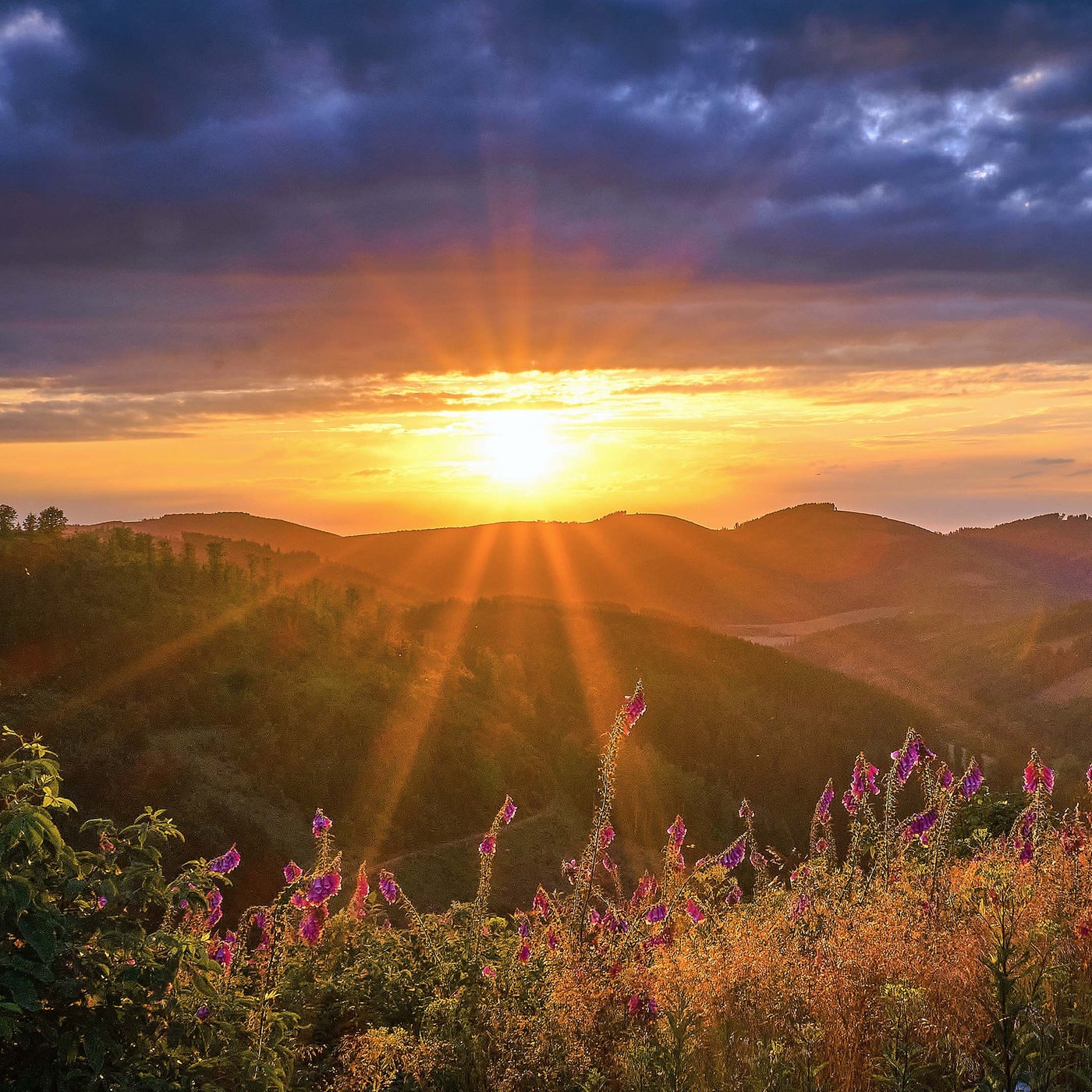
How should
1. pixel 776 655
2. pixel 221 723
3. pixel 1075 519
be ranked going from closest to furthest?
1. pixel 221 723
2. pixel 776 655
3. pixel 1075 519

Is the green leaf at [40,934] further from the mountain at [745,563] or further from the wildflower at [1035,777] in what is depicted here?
the mountain at [745,563]

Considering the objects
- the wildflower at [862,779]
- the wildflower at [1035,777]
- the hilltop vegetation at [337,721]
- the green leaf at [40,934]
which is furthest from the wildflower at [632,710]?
the hilltop vegetation at [337,721]

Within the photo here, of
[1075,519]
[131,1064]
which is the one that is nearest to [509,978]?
[131,1064]

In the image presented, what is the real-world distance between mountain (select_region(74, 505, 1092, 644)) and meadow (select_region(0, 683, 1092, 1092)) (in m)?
84.4

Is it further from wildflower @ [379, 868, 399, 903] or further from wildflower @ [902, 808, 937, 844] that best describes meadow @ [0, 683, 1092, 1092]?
wildflower @ [379, 868, 399, 903]

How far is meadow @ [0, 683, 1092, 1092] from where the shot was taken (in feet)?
11.0

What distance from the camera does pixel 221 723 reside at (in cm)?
2391

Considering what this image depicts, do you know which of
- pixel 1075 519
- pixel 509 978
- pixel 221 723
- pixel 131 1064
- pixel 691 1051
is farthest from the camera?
pixel 1075 519

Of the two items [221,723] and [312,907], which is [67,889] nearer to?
[312,907]

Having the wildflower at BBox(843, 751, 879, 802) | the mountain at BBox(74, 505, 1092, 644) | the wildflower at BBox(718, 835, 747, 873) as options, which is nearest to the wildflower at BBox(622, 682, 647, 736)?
the wildflower at BBox(718, 835, 747, 873)

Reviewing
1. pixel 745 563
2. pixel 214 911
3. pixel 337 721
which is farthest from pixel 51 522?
pixel 745 563

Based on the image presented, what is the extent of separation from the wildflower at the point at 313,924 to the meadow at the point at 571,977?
0.03 meters

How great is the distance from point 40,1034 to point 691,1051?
2370 mm

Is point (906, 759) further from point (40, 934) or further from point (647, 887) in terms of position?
point (40, 934)
